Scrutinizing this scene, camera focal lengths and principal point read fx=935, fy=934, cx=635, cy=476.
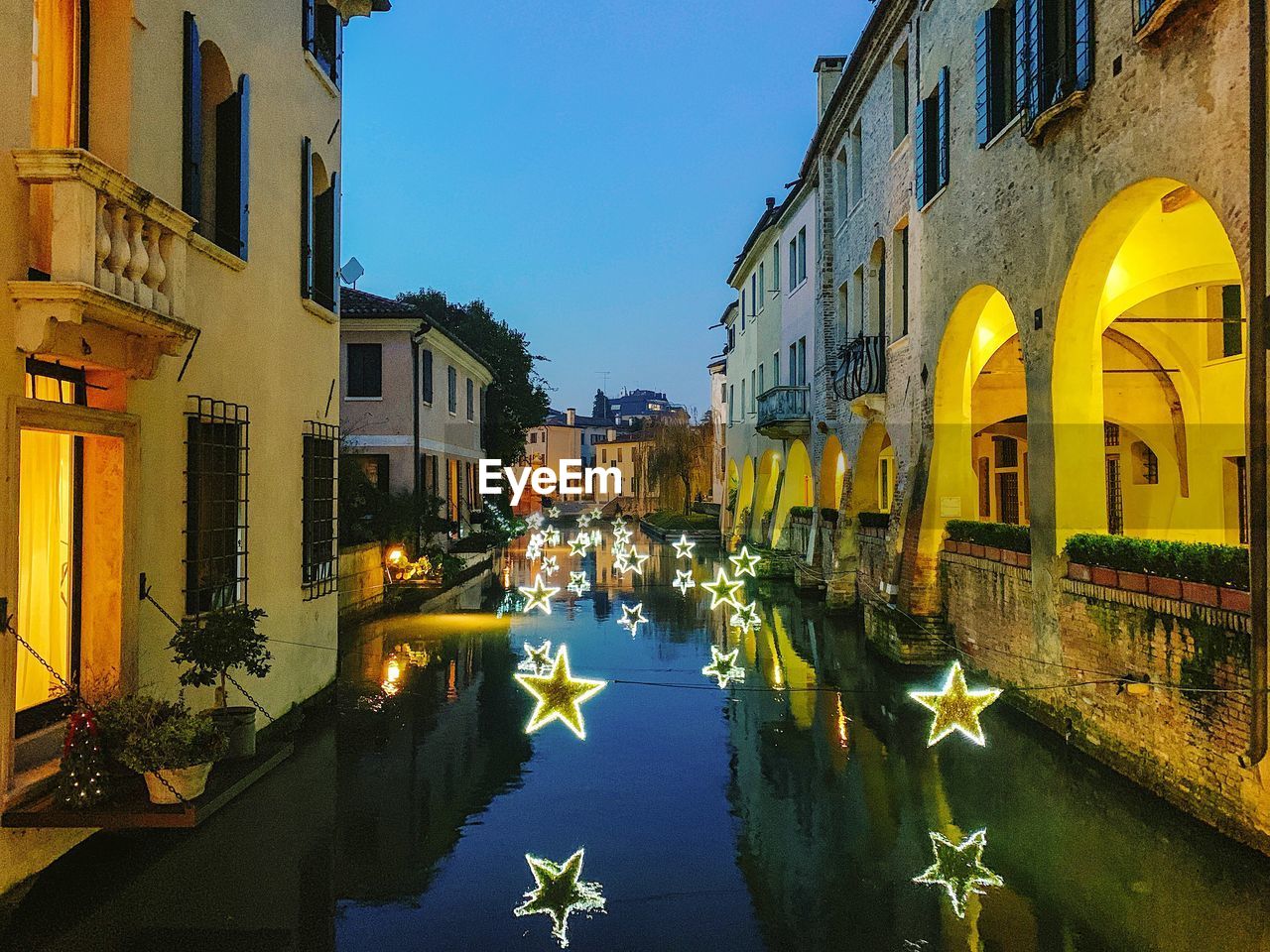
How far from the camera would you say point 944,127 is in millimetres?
15000

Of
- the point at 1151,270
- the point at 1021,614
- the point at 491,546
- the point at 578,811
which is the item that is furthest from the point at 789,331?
the point at 578,811

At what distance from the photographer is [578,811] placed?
846cm

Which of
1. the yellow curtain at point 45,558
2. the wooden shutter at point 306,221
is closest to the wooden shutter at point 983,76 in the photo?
the wooden shutter at point 306,221

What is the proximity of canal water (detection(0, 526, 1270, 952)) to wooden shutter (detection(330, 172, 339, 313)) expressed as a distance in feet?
18.2

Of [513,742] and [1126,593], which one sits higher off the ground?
[1126,593]

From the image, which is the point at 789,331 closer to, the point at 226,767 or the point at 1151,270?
the point at 1151,270

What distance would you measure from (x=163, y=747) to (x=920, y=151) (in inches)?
597

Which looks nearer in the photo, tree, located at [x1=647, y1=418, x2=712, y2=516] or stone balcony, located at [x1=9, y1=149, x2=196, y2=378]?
stone balcony, located at [x1=9, y1=149, x2=196, y2=378]

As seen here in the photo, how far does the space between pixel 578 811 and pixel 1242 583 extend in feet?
19.0

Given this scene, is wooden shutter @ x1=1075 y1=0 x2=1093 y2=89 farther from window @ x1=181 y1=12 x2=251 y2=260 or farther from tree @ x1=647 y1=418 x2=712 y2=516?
tree @ x1=647 y1=418 x2=712 y2=516

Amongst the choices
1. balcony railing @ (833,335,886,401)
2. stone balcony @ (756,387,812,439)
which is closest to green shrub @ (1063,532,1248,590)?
balcony railing @ (833,335,886,401)

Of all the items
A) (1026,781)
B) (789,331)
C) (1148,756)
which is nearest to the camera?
(1148,756)

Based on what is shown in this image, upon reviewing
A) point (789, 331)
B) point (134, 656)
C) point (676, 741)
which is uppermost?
point (789, 331)

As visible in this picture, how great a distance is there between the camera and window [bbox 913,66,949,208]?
14953 mm
